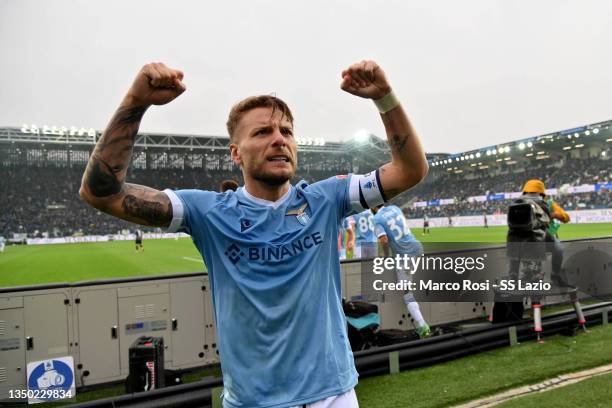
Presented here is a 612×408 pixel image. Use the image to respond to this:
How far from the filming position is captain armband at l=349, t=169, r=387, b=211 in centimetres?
172

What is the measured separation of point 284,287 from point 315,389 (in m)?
0.38

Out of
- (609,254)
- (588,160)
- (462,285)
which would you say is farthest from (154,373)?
(588,160)

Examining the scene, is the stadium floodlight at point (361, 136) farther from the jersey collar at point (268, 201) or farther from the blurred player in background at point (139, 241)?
the jersey collar at point (268, 201)

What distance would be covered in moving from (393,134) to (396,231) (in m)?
5.03

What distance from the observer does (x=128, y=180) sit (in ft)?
161

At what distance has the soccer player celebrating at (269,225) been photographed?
1531mm

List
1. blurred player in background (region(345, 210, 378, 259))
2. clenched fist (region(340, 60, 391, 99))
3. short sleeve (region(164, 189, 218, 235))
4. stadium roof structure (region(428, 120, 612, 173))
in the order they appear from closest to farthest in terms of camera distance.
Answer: clenched fist (region(340, 60, 391, 99)) → short sleeve (region(164, 189, 218, 235)) → blurred player in background (region(345, 210, 378, 259)) → stadium roof structure (region(428, 120, 612, 173))

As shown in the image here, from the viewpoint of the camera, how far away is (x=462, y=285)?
6.98 m

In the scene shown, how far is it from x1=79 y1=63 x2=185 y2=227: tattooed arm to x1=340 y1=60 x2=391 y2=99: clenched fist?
1.96 feet

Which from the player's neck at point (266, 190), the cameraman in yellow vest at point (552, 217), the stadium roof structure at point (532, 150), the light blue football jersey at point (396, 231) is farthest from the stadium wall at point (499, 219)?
the player's neck at point (266, 190)

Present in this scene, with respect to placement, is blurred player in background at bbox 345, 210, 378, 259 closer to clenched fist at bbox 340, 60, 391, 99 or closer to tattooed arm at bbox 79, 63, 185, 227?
clenched fist at bbox 340, 60, 391, 99

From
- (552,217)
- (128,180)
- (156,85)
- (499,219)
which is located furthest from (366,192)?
(128,180)

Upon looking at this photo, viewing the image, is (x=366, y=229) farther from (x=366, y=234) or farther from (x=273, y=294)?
(x=273, y=294)

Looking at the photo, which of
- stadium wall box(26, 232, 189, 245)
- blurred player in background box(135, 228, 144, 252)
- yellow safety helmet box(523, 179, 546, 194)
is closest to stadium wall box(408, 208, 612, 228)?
blurred player in background box(135, 228, 144, 252)
